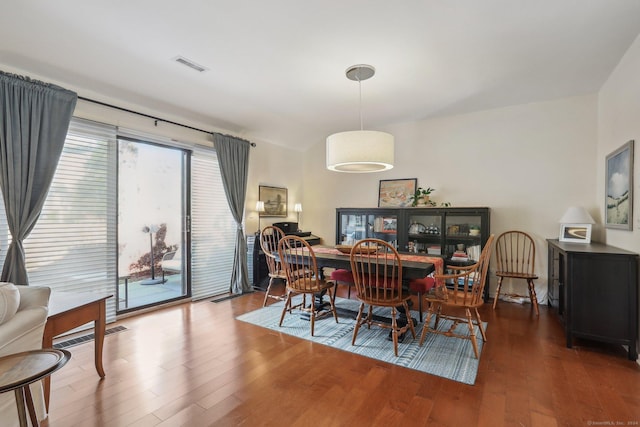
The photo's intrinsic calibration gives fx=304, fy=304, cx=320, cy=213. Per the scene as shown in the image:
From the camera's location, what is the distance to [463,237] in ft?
13.2

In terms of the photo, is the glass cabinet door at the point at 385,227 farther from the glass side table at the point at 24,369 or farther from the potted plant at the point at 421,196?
the glass side table at the point at 24,369

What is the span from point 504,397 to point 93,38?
383cm

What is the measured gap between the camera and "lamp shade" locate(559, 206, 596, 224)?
128 inches

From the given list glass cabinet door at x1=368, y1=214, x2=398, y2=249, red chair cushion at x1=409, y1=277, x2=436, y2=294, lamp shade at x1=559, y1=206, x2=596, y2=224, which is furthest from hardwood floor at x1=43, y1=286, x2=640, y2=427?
glass cabinet door at x1=368, y1=214, x2=398, y2=249

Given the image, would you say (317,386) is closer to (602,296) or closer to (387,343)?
(387,343)

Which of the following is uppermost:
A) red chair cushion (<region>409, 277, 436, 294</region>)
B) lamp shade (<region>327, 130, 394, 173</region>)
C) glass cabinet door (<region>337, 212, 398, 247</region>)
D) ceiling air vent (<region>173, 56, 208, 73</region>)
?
ceiling air vent (<region>173, 56, 208, 73</region>)

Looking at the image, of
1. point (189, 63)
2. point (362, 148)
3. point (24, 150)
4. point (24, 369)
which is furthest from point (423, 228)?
point (24, 150)

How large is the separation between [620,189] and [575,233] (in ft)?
2.54

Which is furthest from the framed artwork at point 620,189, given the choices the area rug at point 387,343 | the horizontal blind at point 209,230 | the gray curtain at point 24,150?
the gray curtain at point 24,150

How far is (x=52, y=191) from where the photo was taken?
273 cm

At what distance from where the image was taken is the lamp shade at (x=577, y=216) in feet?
10.7

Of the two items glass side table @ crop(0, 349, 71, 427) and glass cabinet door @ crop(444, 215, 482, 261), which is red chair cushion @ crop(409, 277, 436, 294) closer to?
glass cabinet door @ crop(444, 215, 482, 261)

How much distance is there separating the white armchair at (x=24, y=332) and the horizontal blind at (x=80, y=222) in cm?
136

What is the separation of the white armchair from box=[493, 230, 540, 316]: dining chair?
4.13m
